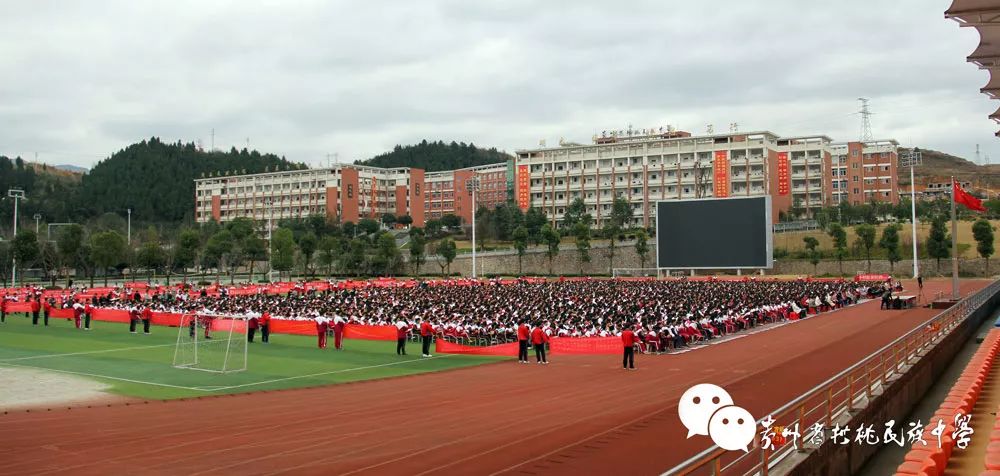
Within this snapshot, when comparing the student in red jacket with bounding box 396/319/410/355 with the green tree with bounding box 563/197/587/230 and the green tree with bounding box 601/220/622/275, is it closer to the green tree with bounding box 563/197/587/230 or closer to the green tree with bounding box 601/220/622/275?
the green tree with bounding box 601/220/622/275

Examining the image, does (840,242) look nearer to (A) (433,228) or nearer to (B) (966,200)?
(B) (966,200)

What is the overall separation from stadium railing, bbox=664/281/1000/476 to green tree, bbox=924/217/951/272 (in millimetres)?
49963

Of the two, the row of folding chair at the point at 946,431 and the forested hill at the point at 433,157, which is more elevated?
the forested hill at the point at 433,157

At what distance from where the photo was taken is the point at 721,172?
3457 inches

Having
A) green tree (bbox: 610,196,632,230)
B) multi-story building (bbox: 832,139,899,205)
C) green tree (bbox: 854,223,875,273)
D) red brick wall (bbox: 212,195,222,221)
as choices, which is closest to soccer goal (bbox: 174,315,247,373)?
green tree (bbox: 854,223,875,273)

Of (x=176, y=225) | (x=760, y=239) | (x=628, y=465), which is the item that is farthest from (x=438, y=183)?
(x=628, y=465)

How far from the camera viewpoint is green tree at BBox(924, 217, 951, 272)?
6669 cm

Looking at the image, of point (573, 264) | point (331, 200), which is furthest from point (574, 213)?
point (331, 200)

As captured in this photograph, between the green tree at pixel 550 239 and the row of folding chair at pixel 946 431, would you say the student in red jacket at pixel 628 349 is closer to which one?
the row of folding chair at pixel 946 431

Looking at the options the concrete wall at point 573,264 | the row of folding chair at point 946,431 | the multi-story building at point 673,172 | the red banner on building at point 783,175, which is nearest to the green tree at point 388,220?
the multi-story building at point 673,172

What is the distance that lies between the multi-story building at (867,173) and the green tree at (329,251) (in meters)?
67.8

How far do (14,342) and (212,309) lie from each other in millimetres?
7285

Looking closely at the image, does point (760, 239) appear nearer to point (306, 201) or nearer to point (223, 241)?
point (223, 241)

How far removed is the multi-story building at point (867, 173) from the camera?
102 meters
